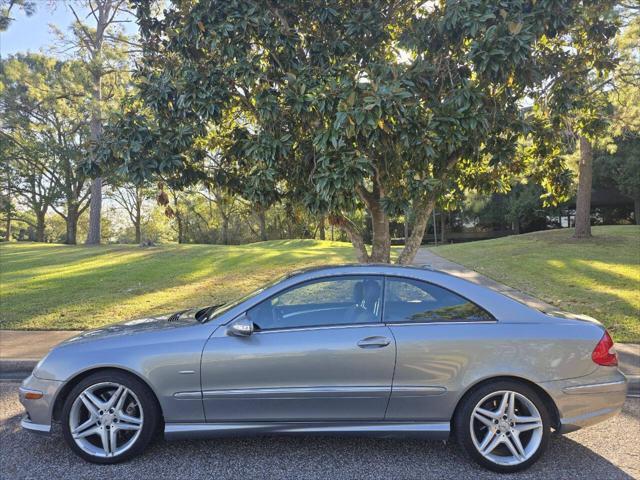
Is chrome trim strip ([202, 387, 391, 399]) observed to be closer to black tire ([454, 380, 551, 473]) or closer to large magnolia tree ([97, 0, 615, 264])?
black tire ([454, 380, 551, 473])

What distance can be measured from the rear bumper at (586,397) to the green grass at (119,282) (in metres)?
6.85

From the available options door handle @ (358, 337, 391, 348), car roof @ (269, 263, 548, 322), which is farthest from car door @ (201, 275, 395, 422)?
car roof @ (269, 263, 548, 322)

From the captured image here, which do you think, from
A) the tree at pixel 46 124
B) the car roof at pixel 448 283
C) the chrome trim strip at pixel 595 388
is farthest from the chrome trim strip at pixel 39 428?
the tree at pixel 46 124

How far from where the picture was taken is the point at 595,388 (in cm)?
329

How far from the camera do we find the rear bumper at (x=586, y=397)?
10.7 ft

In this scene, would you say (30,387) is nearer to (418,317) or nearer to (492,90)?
(418,317)

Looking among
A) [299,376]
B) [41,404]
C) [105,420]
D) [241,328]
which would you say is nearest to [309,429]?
[299,376]

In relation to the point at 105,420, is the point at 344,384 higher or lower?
higher

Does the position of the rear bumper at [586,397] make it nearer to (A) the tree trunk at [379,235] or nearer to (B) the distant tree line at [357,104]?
(B) the distant tree line at [357,104]

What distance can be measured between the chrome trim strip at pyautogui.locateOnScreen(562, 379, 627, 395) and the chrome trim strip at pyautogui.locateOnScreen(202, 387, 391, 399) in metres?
1.29

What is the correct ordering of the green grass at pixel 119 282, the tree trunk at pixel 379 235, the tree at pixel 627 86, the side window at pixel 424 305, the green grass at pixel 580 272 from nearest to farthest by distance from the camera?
the side window at pixel 424 305 < the tree trunk at pixel 379 235 < the green grass at pixel 580 272 < the green grass at pixel 119 282 < the tree at pixel 627 86

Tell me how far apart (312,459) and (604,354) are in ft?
7.39

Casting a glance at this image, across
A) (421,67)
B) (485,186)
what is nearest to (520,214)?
(485,186)

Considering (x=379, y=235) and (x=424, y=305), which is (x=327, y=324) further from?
(x=379, y=235)
